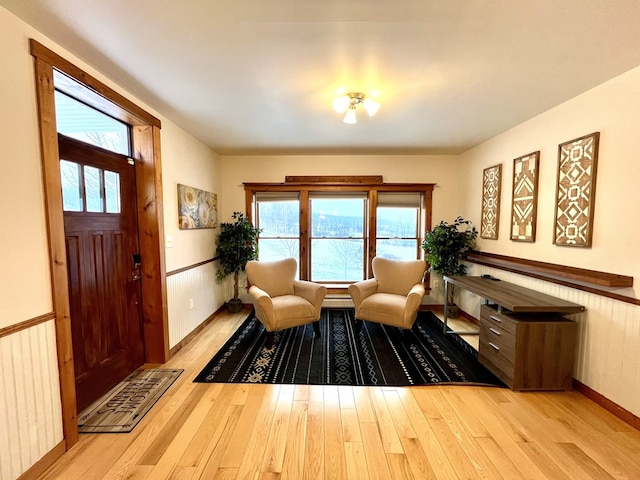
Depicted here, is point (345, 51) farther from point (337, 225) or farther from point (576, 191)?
point (337, 225)

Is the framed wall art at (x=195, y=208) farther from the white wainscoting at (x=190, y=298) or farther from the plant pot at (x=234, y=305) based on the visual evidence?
the plant pot at (x=234, y=305)

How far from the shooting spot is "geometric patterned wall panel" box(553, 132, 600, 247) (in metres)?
2.12

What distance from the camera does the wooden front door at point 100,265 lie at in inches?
74.3

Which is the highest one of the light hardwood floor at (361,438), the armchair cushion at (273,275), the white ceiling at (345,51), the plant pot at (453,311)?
the white ceiling at (345,51)

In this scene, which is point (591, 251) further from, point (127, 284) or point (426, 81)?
point (127, 284)

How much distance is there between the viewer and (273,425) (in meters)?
1.86

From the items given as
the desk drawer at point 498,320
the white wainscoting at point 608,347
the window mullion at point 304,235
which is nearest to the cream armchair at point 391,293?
the desk drawer at point 498,320

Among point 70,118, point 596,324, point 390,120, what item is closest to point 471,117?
point 390,120

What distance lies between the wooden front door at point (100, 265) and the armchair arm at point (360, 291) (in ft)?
7.51

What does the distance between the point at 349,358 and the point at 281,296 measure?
1.16 meters

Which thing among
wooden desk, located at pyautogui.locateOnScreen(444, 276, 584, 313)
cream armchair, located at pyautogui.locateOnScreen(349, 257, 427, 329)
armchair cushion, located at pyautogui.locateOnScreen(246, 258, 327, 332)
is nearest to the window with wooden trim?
cream armchair, located at pyautogui.locateOnScreen(349, 257, 427, 329)

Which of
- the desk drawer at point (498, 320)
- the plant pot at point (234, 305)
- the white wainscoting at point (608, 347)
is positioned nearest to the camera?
the white wainscoting at point (608, 347)

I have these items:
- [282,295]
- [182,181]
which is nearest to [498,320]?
[282,295]

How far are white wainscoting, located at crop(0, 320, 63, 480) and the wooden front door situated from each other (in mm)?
380
